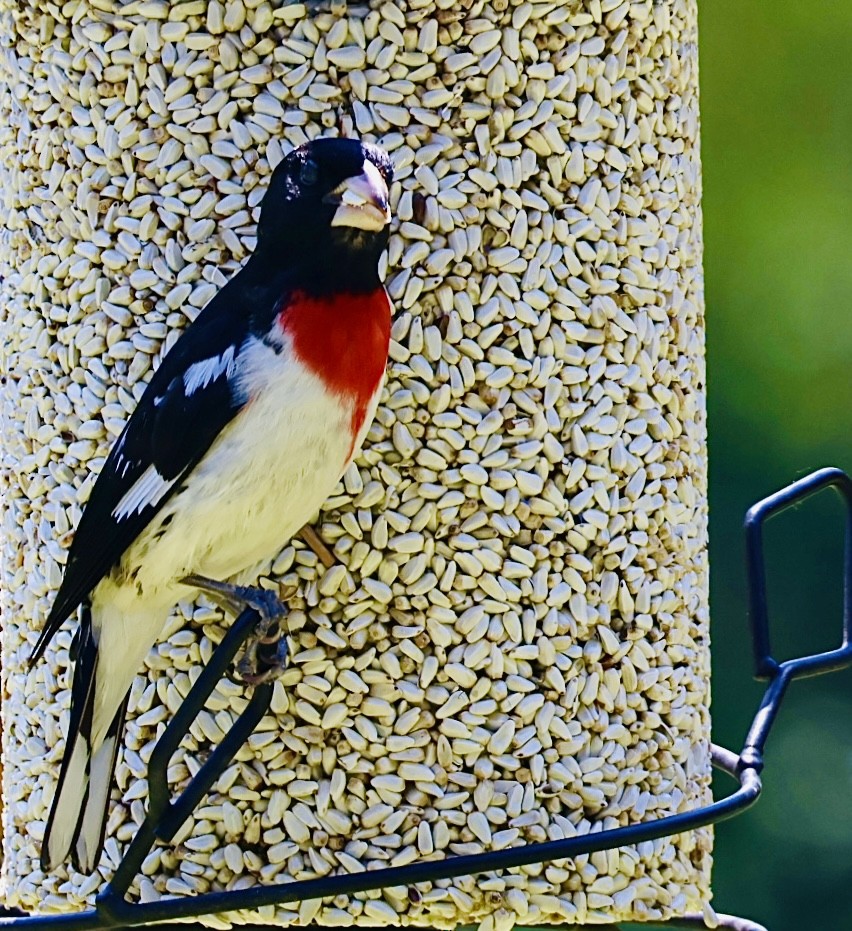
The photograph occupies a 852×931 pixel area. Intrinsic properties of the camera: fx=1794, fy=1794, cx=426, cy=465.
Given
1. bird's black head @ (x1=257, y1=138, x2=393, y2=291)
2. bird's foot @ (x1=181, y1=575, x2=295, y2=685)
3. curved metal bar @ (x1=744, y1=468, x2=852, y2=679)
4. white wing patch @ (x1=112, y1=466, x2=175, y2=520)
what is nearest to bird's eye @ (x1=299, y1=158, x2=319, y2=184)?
bird's black head @ (x1=257, y1=138, x2=393, y2=291)

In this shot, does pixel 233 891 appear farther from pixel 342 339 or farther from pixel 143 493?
pixel 342 339

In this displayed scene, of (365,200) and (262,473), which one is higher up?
(365,200)

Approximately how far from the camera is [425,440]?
2.77 meters

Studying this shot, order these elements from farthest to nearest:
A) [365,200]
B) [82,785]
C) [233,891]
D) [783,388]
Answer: [783,388]
[82,785]
[365,200]
[233,891]

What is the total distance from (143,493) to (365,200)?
0.54 m

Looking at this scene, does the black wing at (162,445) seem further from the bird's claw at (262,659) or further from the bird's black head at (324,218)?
the bird's claw at (262,659)

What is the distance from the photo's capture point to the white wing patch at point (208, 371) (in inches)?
101

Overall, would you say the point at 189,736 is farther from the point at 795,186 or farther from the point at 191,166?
the point at 795,186

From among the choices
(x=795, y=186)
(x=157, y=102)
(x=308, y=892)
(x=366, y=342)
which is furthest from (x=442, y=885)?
(x=795, y=186)

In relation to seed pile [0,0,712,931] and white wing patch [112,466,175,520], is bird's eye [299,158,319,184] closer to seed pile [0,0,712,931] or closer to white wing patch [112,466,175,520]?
seed pile [0,0,712,931]

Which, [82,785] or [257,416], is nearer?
[257,416]

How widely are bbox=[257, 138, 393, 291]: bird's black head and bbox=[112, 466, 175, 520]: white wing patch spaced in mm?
354

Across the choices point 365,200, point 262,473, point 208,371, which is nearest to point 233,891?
point 262,473

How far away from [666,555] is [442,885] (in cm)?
64
